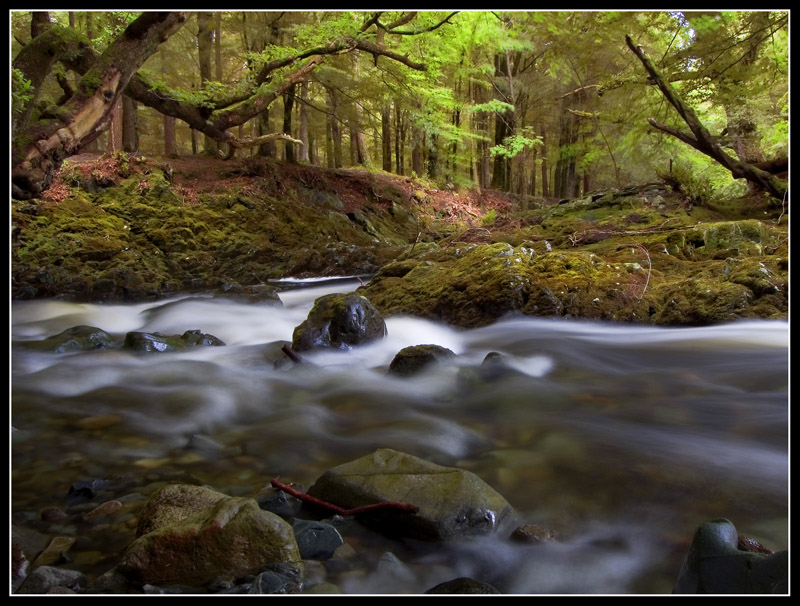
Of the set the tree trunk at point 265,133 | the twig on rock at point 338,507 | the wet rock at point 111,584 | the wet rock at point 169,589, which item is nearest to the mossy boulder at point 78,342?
the twig on rock at point 338,507

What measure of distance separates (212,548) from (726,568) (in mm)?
1842

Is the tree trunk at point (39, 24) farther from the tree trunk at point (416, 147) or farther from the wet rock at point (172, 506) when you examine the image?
the tree trunk at point (416, 147)

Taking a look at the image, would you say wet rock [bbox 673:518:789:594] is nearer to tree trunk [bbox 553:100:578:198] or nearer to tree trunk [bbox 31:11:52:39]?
tree trunk [bbox 31:11:52:39]

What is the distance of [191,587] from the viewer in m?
1.98

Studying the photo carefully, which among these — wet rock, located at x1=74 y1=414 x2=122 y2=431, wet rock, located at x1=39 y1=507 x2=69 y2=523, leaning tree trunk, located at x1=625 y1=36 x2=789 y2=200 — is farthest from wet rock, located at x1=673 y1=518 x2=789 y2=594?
leaning tree trunk, located at x1=625 y1=36 x2=789 y2=200

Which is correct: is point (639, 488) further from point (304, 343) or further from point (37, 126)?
point (37, 126)

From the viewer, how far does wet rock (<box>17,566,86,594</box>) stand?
1.95 metres

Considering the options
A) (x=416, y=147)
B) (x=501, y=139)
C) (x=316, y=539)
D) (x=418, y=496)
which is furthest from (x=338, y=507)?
(x=416, y=147)

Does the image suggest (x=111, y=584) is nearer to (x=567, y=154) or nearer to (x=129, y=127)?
(x=129, y=127)

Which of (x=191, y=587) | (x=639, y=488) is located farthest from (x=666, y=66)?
(x=191, y=587)

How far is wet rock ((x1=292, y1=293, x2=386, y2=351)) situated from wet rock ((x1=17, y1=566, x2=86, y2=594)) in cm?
333

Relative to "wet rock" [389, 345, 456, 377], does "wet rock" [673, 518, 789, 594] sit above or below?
below

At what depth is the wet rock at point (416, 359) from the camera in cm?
459

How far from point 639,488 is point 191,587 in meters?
2.17
